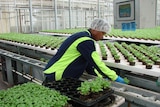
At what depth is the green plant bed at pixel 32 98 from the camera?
3.60ft

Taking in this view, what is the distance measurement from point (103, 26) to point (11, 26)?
33.3 ft

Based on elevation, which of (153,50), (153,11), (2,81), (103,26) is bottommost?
(2,81)

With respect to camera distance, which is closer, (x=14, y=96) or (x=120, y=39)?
(x=14, y=96)

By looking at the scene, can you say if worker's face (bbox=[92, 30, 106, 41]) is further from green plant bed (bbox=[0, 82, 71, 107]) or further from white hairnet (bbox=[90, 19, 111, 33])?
green plant bed (bbox=[0, 82, 71, 107])

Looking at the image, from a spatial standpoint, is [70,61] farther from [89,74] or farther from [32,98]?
[32,98]

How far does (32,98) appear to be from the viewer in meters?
1.15

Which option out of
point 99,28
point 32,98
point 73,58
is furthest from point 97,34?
point 32,98

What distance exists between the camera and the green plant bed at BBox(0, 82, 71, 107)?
110 centimetres

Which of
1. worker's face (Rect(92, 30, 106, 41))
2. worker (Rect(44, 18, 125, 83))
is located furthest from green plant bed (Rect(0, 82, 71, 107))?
worker's face (Rect(92, 30, 106, 41))

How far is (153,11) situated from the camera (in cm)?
571

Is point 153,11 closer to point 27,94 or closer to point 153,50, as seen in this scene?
point 153,50

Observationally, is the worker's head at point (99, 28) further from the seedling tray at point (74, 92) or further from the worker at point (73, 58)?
the seedling tray at point (74, 92)

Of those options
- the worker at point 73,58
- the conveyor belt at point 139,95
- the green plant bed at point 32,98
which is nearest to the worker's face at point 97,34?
the worker at point 73,58

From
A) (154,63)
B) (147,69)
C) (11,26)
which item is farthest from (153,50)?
(11,26)
